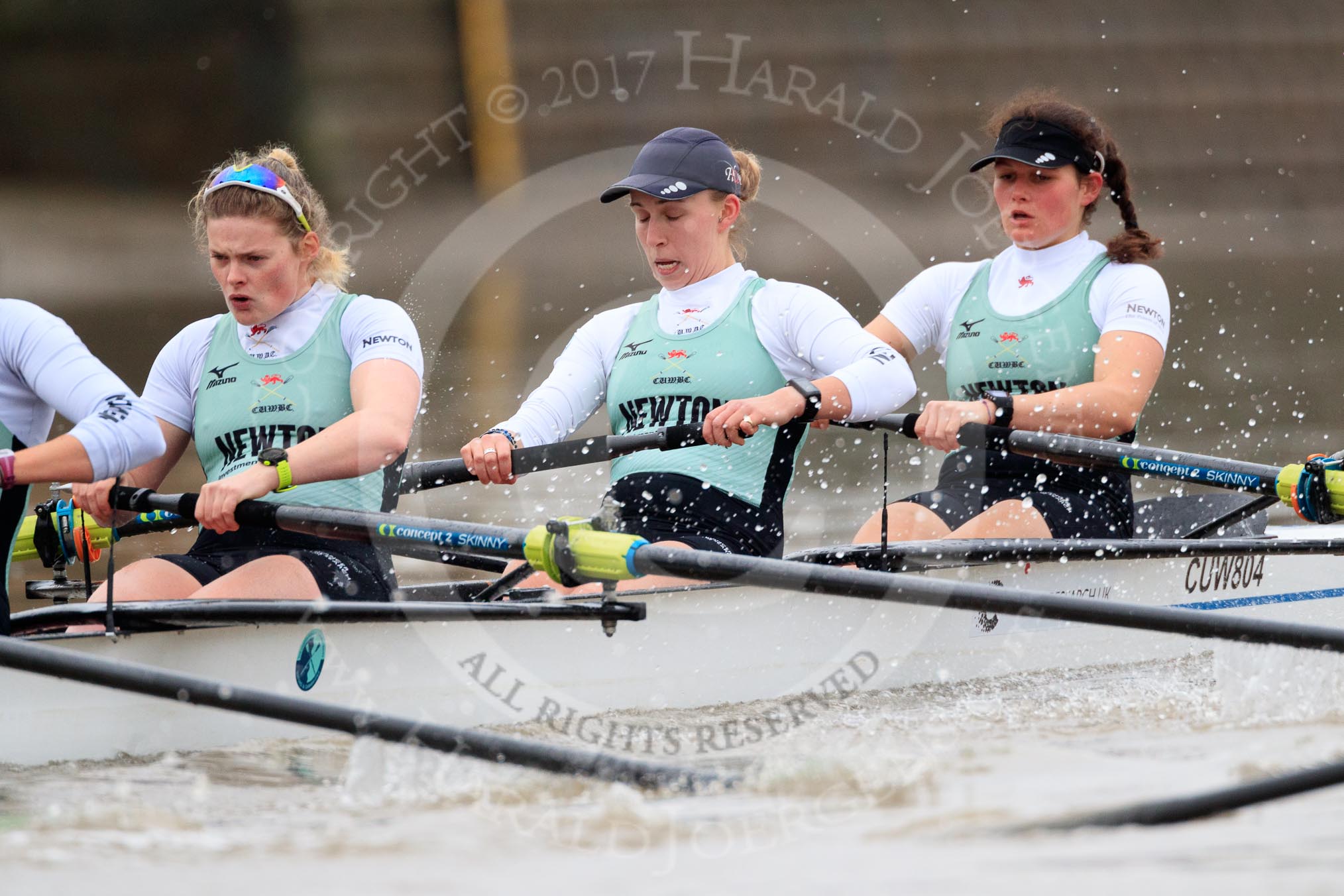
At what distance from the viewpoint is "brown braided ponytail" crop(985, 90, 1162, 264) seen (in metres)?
3.53

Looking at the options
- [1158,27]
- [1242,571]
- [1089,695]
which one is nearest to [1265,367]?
[1242,571]

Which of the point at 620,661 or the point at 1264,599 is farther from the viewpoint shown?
the point at 1264,599

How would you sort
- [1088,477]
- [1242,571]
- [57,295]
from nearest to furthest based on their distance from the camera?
[1088,477] → [1242,571] → [57,295]

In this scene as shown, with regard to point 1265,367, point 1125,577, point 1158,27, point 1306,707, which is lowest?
point 1306,707

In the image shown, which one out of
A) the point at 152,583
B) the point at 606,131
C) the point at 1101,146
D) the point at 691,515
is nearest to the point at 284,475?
the point at 152,583

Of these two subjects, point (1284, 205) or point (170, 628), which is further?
point (1284, 205)

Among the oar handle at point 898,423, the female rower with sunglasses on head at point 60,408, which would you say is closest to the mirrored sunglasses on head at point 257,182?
the female rower with sunglasses on head at point 60,408

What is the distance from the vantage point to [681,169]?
3156mm

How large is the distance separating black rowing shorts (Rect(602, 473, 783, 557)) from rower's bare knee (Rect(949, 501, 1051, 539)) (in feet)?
1.55

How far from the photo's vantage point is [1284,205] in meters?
16.5

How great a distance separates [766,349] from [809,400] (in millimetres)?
232

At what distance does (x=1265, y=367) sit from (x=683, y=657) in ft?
21.1

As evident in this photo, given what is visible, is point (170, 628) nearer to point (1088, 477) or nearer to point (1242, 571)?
point (1088, 477)

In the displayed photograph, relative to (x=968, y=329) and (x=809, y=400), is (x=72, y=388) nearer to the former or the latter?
(x=809, y=400)
